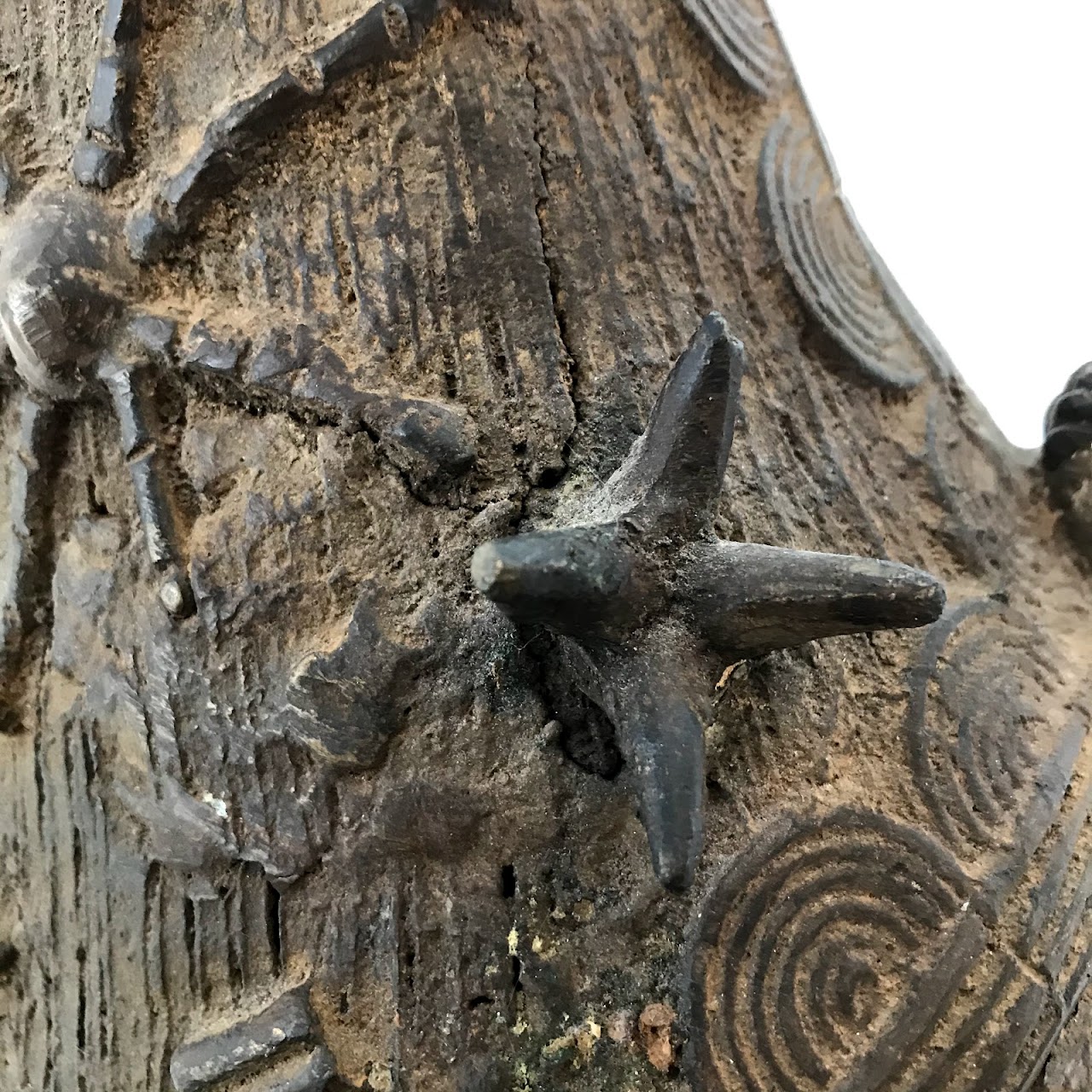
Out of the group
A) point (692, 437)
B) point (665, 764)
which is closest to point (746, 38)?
point (692, 437)

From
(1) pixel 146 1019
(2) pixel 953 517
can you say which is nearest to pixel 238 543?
(1) pixel 146 1019

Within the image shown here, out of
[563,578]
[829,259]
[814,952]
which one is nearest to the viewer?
[563,578]

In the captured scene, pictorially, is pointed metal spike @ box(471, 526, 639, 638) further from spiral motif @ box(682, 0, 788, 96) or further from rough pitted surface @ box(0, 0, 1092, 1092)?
spiral motif @ box(682, 0, 788, 96)

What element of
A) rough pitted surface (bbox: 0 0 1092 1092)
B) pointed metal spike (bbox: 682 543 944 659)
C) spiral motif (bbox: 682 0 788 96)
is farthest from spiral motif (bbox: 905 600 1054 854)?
spiral motif (bbox: 682 0 788 96)

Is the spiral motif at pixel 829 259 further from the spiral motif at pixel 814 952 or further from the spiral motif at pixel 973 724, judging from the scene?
the spiral motif at pixel 814 952

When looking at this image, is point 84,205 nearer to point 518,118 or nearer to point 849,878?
point 518,118

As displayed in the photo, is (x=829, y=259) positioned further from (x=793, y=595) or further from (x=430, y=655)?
(x=430, y=655)
